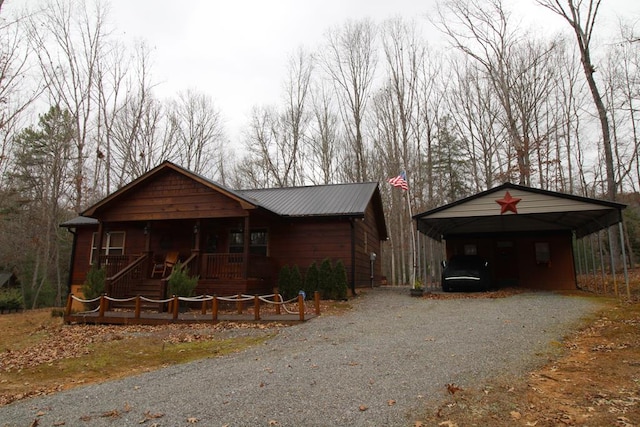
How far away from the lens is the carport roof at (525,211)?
525 inches

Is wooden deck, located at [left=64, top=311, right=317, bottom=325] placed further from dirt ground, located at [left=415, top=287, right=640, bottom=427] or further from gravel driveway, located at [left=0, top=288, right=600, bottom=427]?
dirt ground, located at [left=415, top=287, right=640, bottom=427]

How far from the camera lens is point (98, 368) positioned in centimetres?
740

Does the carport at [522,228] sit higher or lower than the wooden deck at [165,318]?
higher

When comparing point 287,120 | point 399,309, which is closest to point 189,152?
point 287,120

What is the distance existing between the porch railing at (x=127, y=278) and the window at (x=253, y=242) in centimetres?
353

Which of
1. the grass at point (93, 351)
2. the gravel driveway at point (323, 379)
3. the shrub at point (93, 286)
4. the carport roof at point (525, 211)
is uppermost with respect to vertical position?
the carport roof at point (525, 211)

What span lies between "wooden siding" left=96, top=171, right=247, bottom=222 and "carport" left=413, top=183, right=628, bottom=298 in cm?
737

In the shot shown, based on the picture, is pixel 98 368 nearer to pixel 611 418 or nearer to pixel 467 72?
pixel 611 418

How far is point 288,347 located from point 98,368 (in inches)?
139

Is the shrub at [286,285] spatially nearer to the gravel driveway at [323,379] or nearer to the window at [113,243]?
the gravel driveway at [323,379]

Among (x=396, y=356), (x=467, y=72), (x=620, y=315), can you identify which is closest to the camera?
(x=396, y=356)

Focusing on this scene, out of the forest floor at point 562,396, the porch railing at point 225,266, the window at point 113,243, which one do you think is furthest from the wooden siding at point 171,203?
the forest floor at point 562,396

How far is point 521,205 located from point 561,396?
10.8 m

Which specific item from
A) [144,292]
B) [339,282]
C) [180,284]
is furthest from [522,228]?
[144,292]
